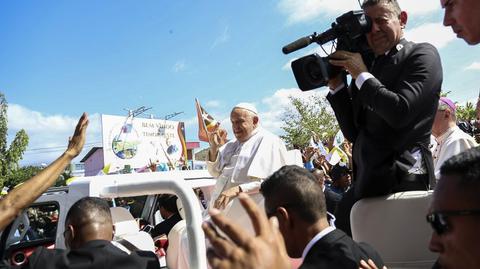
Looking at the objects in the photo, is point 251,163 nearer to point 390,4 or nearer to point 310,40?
point 310,40

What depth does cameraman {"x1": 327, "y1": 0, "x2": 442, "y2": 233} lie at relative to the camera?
2184 mm

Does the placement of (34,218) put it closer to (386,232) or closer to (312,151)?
(386,232)

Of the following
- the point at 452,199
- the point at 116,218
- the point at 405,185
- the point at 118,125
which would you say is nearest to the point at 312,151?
the point at 116,218

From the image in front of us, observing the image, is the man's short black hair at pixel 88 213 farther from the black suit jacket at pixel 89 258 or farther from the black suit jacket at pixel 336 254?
the black suit jacket at pixel 336 254

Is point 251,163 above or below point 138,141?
below

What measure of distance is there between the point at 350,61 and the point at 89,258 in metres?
1.60

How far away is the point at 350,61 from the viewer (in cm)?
233

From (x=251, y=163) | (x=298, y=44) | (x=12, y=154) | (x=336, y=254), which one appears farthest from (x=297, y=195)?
(x=12, y=154)

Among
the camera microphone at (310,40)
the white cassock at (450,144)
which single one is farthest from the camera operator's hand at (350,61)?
the white cassock at (450,144)

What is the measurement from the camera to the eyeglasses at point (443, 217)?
1284 mm

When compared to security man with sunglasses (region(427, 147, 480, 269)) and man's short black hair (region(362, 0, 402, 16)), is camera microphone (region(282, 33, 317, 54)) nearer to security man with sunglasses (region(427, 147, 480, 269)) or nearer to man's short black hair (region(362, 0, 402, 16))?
man's short black hair (region(362, 0, 402, 16))

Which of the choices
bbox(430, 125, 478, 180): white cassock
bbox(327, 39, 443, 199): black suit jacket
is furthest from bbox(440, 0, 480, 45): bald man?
bbox(430, 125, 478, 180): white cassock

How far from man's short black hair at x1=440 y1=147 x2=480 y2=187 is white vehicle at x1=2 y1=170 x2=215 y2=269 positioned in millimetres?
1271

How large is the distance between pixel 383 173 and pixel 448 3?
825 millimetres
